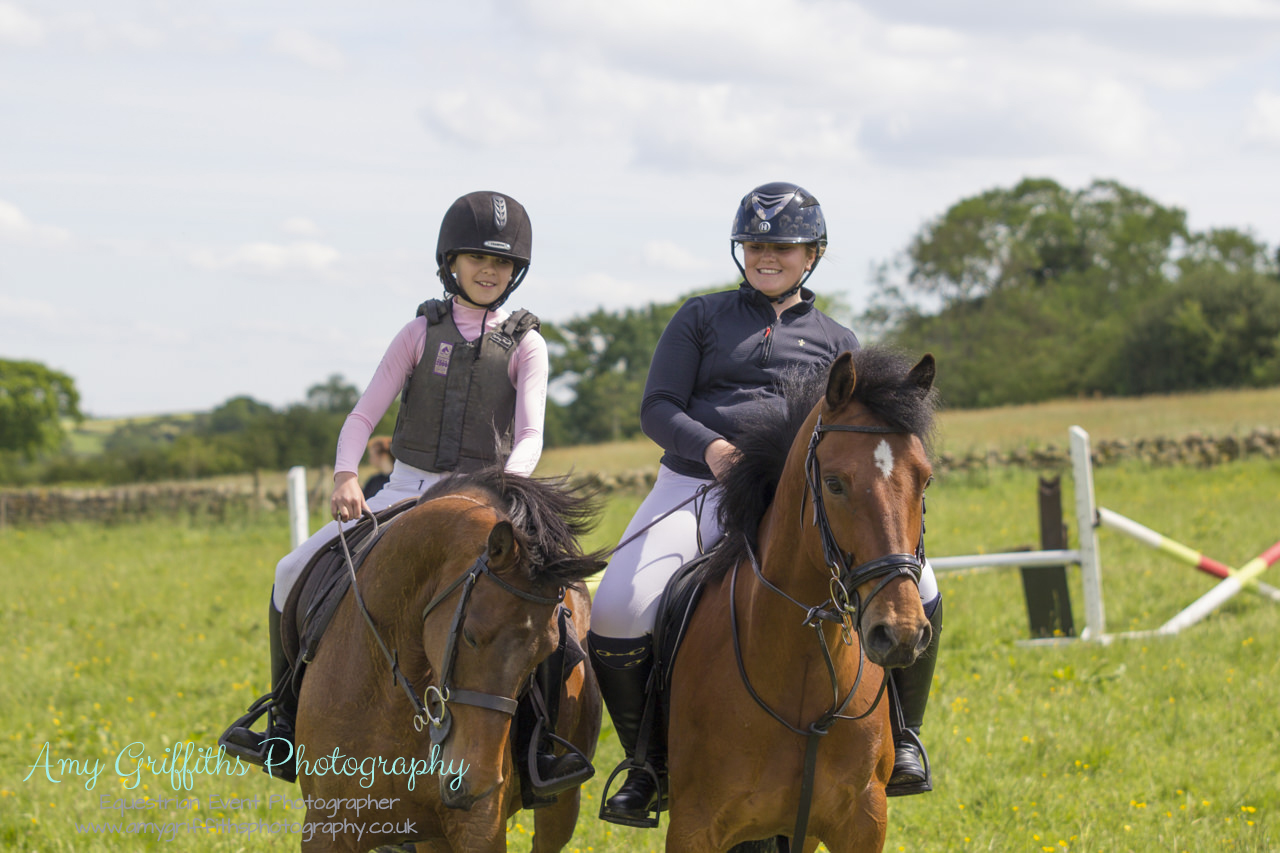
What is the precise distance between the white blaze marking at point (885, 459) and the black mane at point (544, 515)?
35.7 inches

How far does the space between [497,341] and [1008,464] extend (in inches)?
753

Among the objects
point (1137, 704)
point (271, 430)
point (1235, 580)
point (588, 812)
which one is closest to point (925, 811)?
point (588, 812)

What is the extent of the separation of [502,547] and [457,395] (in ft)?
4.56

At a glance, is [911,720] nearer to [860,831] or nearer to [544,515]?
[860,831]

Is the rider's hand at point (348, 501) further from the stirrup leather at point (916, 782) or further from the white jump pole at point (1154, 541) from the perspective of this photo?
the white jump pole at point (1154, 541)

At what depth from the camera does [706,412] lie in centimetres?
412

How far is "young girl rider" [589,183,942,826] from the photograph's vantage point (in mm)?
3834

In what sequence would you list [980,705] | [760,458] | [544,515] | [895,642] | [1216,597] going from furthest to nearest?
[1216,597], [980,705], [760,458], [544,515], [895,642]

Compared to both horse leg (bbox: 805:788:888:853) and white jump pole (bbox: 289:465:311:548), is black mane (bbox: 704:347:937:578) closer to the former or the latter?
horse leg (bbox: 805:788:888:853)

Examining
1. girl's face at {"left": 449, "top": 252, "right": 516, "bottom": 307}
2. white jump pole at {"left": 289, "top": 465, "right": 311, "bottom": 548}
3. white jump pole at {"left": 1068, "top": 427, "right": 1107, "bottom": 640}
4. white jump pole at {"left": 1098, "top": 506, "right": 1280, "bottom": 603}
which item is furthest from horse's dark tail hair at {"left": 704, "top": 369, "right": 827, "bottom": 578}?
white jump pole at {"left": 1098, "top": 506, "right": 1280, "bottom": 603}

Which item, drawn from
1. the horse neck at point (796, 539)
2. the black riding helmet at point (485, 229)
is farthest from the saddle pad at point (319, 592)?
the horse neck at point (796, 539)

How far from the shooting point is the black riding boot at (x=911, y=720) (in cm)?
376

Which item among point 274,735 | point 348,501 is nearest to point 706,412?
point 348,501

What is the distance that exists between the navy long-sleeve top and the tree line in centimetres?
3226
